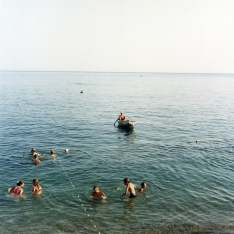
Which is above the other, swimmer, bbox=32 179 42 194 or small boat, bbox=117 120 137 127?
small boat, bbox=117 120 137 127

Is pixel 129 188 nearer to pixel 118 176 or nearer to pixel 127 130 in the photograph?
pixel 118 176

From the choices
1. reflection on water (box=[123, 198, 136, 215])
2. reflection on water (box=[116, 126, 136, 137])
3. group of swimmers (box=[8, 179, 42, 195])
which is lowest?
reflection on water (box=[123, 198, 136, 215])

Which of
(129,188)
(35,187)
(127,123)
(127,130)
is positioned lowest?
(35,187)

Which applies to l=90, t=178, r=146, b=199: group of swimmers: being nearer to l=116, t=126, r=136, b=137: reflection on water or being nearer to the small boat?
l=116, t=126, r=136, b=137: reflection on water

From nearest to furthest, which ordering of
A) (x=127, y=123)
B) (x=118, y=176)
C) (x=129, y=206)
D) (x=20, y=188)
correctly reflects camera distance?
(x=129, y=206), (x=20, y=188), (x=118, y=176), (x=127, y=123)

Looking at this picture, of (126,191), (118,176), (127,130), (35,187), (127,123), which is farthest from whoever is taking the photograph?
(127,130)

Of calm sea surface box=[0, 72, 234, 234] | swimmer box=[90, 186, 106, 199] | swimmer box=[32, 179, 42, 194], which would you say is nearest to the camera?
calm sea surface box=[0, 72, 234, 234]

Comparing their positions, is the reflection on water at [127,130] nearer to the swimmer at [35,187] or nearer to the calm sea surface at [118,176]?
the calm sea surface at [118,176]

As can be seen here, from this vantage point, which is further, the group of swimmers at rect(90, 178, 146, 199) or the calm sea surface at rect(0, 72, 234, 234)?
the group of swimmers at rect(90, 178, 146, 199)

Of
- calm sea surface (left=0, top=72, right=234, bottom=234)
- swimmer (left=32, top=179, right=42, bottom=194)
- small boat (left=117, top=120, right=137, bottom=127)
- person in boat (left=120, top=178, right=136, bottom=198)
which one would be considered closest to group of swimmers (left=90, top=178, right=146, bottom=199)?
person in boat (left=120, top=178, right=136, bottom=198)

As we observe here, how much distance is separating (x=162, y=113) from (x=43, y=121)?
75.6ft

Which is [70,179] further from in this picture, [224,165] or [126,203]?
[224,165]

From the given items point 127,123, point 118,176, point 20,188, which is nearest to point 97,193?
point 118,176

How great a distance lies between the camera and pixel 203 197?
17469 mm
